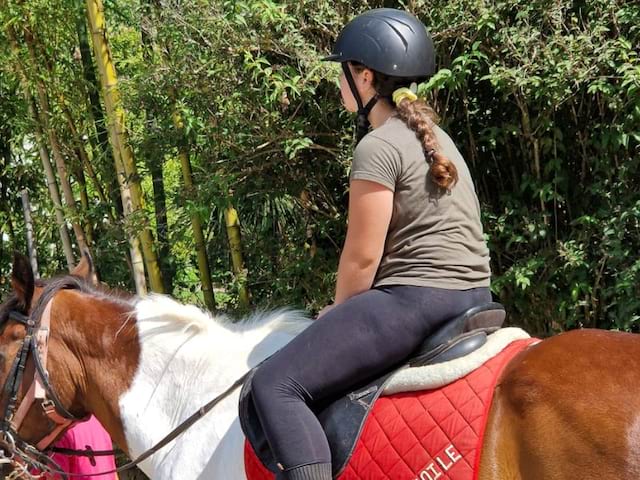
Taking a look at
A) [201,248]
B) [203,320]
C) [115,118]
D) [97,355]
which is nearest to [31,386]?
[97,355]

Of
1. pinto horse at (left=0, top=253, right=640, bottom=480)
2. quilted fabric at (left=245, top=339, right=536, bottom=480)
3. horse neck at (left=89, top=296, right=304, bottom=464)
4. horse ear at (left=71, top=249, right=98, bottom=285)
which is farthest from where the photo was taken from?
horse ear at (left=71, top=249, right=98, bottom=285)

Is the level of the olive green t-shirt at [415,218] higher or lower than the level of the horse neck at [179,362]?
higher

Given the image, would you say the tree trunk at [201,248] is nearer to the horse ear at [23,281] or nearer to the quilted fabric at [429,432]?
the horse ear at [23,281]

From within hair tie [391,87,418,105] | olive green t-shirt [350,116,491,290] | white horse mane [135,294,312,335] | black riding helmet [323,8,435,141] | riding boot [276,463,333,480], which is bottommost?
riding boot [276,463,333,480]

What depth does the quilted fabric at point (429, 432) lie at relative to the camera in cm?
226

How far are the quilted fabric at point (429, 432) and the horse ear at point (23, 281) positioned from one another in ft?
5.21

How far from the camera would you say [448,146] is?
2.61 metres

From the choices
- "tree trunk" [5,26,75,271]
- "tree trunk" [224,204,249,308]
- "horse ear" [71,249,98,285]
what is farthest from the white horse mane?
"tree trunk" [5,26,75,271]

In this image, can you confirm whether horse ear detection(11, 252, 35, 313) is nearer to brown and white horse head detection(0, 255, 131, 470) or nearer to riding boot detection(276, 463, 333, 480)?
brown and white horse head detection(0, 255, 131, 470)

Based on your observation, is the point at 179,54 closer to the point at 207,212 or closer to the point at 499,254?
the point at 207,212

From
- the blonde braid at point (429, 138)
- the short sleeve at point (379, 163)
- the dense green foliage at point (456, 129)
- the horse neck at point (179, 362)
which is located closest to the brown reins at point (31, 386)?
the horse neck at point (179, 362)

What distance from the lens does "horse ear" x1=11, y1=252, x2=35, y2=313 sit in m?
3.09

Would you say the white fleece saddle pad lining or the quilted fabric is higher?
the white fleece saddle pad lining

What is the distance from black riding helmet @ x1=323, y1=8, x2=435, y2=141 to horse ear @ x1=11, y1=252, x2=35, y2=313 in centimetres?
153
